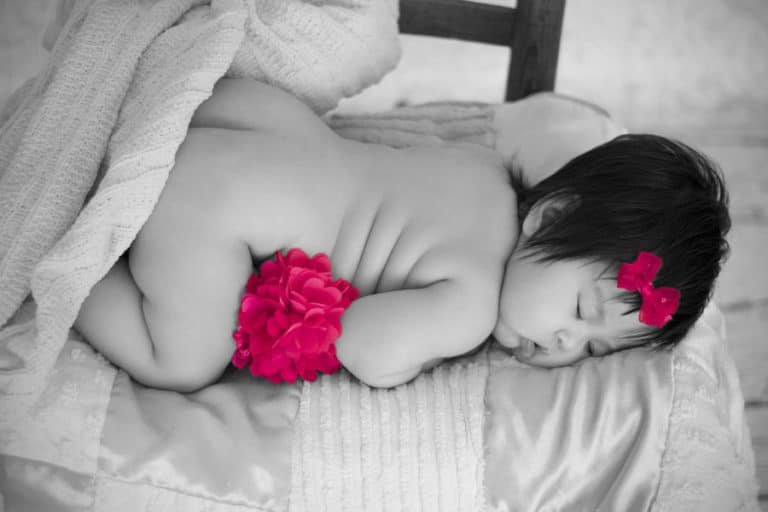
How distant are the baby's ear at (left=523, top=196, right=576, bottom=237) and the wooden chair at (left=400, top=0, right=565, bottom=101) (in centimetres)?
49

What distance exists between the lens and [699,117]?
2.26 m

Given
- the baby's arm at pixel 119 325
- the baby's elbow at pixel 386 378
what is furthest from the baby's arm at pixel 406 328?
the baby's arm at pixel 119 325

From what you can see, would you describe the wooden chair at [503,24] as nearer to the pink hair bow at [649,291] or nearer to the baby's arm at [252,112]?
the baby's arm at [252,112]

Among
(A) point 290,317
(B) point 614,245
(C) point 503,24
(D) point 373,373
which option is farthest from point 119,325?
(C) point 503,24

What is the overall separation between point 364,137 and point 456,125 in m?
0.19

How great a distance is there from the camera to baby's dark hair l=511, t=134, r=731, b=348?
3.20ft

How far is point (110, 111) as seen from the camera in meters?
1.02

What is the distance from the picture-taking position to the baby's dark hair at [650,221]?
0.98 m

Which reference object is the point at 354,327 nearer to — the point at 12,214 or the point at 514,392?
the point at 514,392

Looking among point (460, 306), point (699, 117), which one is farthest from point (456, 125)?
point (699, 117)

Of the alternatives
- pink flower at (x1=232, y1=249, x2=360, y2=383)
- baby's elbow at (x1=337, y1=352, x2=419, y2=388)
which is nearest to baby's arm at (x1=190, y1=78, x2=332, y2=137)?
pink flower at (x1=232, y1=249, x2=360, y2=383)

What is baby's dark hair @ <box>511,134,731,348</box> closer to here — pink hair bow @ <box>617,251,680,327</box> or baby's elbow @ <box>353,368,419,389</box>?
pink hair bow @ <box>617,251,680,327</box>

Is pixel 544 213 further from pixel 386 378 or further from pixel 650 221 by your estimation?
pixel 386 378

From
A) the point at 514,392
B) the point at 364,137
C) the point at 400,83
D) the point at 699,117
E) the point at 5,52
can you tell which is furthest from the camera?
the point at 699,117
